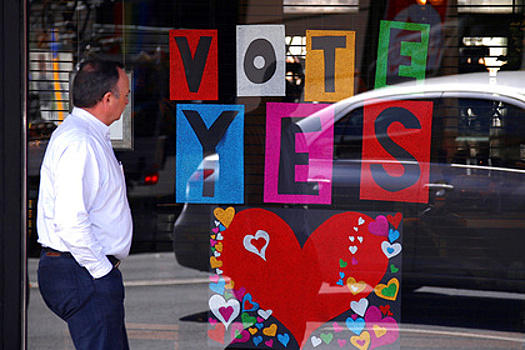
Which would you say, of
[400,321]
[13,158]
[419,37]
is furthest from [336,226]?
[13,158]

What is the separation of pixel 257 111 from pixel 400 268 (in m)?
1.30

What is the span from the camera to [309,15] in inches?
172

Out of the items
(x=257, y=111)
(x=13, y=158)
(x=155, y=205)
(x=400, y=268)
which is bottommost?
(x=400, y=268)

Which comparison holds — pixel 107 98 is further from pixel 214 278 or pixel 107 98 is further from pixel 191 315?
pixel 191 315

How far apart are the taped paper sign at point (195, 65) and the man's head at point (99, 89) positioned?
1.00 m

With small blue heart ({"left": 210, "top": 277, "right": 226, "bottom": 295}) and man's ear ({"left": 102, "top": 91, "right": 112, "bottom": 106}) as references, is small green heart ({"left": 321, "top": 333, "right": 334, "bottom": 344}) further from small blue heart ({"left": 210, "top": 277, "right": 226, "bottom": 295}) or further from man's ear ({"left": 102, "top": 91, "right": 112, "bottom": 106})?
man's ear ({"left": 102, "top": 91, "right": 112, "bottom": 106})

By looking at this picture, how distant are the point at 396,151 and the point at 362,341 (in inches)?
46.8

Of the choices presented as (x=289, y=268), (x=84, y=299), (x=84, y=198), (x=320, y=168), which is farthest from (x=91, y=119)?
(x=289, y=268)

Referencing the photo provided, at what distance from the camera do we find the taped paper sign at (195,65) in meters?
4.42

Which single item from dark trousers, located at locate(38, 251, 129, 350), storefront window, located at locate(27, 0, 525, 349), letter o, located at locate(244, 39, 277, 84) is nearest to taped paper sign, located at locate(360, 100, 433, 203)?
storefront window, located at locate(27, 0, 525, 349)

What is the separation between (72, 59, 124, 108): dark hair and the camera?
11.2 ft

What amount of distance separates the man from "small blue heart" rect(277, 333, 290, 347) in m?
1.33

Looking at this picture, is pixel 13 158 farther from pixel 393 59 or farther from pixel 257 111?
pixel 393 59

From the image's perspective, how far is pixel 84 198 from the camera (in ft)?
A: 10.6
